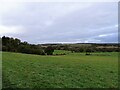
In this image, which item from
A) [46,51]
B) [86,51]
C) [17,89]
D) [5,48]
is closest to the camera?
[17,89]

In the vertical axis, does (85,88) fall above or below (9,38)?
below

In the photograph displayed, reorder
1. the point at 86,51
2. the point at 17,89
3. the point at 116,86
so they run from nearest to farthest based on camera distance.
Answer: the point at 17,89 → the point at 116,86 → the point at 86,51

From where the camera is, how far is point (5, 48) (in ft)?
215

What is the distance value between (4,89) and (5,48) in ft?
169

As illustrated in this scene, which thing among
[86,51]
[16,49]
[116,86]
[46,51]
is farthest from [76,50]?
[116,86]

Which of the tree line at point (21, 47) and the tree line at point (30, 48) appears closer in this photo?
the tree line at point (21, 47)

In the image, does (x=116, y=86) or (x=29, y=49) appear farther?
(x=29, y=49)

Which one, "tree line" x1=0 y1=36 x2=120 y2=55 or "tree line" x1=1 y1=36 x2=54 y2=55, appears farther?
"tree line" x1=0 y1=36 x2=120 y2=55

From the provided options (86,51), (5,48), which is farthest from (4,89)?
(86,51)

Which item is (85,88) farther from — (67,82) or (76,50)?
(76,50)

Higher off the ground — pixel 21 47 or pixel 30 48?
pixel 21 47

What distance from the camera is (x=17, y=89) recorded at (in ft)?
50.0

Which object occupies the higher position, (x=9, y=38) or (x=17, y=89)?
(x=9, y=38)

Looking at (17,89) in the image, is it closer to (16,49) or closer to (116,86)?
(116,86)
